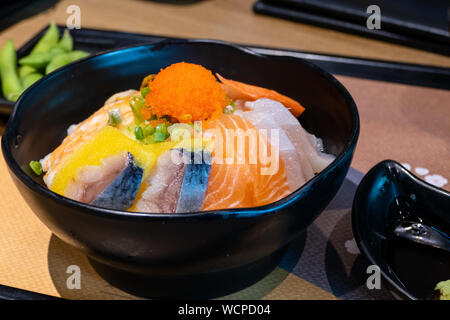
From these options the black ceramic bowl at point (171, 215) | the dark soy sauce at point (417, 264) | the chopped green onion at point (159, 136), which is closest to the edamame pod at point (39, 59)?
the black ceramic bowl at point (171, 215)

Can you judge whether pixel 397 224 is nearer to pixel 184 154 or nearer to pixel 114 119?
pixel 184 154

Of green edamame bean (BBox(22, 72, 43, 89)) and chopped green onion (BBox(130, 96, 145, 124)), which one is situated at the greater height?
chopped green onion (BBox(130, 96, 145, 124))

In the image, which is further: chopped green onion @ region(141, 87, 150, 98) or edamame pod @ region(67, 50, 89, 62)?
edamame pod @ region(67, 50, 89, 62)

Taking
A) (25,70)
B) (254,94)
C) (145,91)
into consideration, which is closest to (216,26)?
(25,70)

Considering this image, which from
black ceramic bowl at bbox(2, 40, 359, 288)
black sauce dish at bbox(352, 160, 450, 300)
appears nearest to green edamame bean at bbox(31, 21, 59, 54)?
black ceramic bowl at bbox(2, 40, 359, 288)

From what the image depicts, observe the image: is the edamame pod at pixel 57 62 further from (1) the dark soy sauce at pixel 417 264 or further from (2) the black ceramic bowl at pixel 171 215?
(1) the dark soy sauce at pixel 417 264

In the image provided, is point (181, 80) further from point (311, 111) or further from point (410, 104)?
point (410, 104)

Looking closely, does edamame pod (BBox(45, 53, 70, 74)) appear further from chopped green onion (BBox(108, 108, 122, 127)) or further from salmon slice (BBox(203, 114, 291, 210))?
salmon slice (BBox(203, 114, 291, 210))
